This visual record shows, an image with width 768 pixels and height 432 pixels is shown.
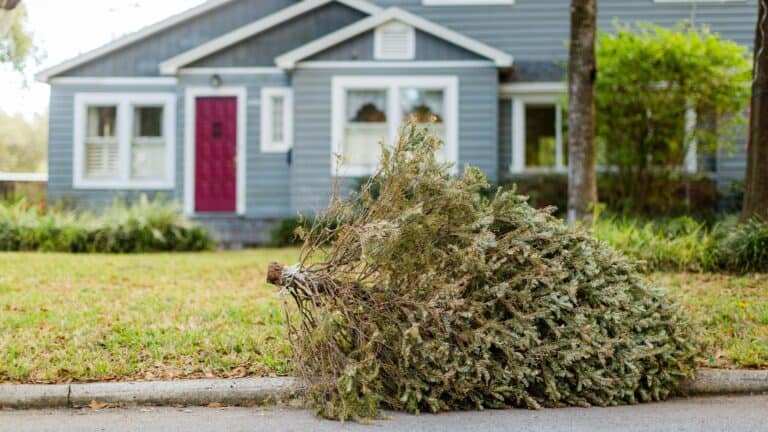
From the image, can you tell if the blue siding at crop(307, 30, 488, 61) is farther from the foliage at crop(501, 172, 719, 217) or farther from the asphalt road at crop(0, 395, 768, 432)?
the asphalt road at crop(0, 395, 768, 432)

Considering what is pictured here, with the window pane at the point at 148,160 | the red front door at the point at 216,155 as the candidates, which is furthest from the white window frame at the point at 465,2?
the window pane at the point at 148,160

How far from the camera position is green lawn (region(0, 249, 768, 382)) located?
18.6 feet

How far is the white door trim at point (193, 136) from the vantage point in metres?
16.4

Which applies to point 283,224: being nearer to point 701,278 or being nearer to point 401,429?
point 701,278

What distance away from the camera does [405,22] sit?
15188 millimetres

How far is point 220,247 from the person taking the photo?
52.5 feet

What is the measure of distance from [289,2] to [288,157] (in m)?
4.91

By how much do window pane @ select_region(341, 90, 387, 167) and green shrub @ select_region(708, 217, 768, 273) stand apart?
7632mm

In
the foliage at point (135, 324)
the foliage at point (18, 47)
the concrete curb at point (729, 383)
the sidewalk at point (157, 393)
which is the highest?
the foliage at point (18, 47)

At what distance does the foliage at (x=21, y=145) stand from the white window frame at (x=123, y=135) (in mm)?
35711

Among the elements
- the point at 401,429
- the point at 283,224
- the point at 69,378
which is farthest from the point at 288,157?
the point at 401,429

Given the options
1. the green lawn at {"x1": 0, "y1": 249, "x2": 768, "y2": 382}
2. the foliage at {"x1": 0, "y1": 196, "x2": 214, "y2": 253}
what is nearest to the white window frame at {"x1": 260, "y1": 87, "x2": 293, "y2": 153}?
the foliage at {"x1": 0, "y1": 196, "x2": 214, "y2": 253}

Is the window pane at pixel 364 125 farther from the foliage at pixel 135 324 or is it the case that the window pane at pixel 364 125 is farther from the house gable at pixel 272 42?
the foliage at pixel 135 324

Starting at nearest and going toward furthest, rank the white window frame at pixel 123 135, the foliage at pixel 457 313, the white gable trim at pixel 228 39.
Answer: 1. the foliage at pixel 457 313
2. the white gable trim at pixel 228 39
3. the white window frame at pixel 123 135
